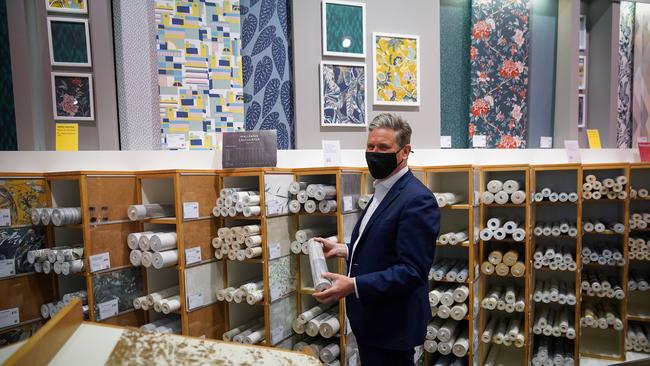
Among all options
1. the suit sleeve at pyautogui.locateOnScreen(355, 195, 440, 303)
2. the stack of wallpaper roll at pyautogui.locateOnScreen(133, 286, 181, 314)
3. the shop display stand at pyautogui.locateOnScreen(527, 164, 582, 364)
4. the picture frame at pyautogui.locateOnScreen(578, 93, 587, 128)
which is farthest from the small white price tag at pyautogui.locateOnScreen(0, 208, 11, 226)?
the picture frame at pyautogui.locateOnScreen(578, 93, 587, 128)

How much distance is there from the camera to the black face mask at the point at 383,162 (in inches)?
84.7

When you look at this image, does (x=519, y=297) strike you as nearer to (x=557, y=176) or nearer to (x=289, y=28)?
(x=557, y=176)

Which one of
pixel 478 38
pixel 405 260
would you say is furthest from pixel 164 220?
pixel 478 38

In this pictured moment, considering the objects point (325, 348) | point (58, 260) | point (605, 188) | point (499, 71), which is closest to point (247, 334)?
point (325, 348)

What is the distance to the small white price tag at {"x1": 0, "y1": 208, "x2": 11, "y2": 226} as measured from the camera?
2.92 meters

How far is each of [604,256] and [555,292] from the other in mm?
742

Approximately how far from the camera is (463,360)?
3.83m

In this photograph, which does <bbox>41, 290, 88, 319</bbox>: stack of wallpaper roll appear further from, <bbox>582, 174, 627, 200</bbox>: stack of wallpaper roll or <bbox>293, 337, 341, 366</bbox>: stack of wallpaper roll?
<bbox>582, 174, 627, 200</bbox>: stack of wallpaper roll

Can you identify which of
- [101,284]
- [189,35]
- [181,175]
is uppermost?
[189,35]

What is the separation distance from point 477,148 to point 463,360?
2.32 meters

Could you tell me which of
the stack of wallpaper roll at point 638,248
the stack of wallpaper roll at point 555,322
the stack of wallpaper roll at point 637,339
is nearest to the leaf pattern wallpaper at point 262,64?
the stack of wallpaper roll at point 555,322

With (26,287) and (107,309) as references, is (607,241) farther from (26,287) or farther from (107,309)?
(26,287)

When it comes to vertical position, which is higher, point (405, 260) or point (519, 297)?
point (405, 260)

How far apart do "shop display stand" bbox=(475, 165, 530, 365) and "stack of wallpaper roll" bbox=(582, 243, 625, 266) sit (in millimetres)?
717
